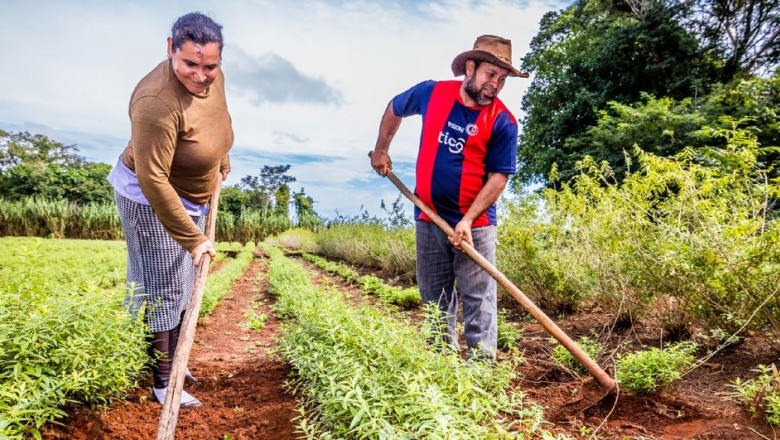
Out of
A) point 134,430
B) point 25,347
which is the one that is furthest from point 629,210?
point 25,347

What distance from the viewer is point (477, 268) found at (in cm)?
327

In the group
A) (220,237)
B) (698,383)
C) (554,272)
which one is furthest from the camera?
(220,237)

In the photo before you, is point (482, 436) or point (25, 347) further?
point (25, 347)

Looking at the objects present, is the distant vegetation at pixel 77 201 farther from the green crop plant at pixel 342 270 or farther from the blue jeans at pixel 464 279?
the blue jeans at pixel 464 279

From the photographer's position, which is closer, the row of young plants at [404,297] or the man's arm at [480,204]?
the man's arm at [480,204]

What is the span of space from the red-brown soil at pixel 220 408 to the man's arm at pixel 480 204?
60.2 inches

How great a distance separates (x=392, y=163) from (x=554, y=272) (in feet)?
8.85

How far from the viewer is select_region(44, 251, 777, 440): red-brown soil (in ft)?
8.11

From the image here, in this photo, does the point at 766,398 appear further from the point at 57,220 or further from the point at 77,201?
the point at 77,201

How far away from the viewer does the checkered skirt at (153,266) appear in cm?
271

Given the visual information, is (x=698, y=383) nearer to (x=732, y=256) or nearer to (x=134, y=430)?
(x=732, y=256)

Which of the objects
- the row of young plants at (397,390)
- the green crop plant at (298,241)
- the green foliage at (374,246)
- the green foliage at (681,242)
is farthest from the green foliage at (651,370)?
the green crop plant at (298,241)

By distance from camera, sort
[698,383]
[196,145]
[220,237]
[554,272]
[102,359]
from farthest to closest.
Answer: [220,237] < [554,272] < [698,383] < [196,145] < [102,359]

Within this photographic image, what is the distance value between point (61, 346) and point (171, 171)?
1058 millimetres
